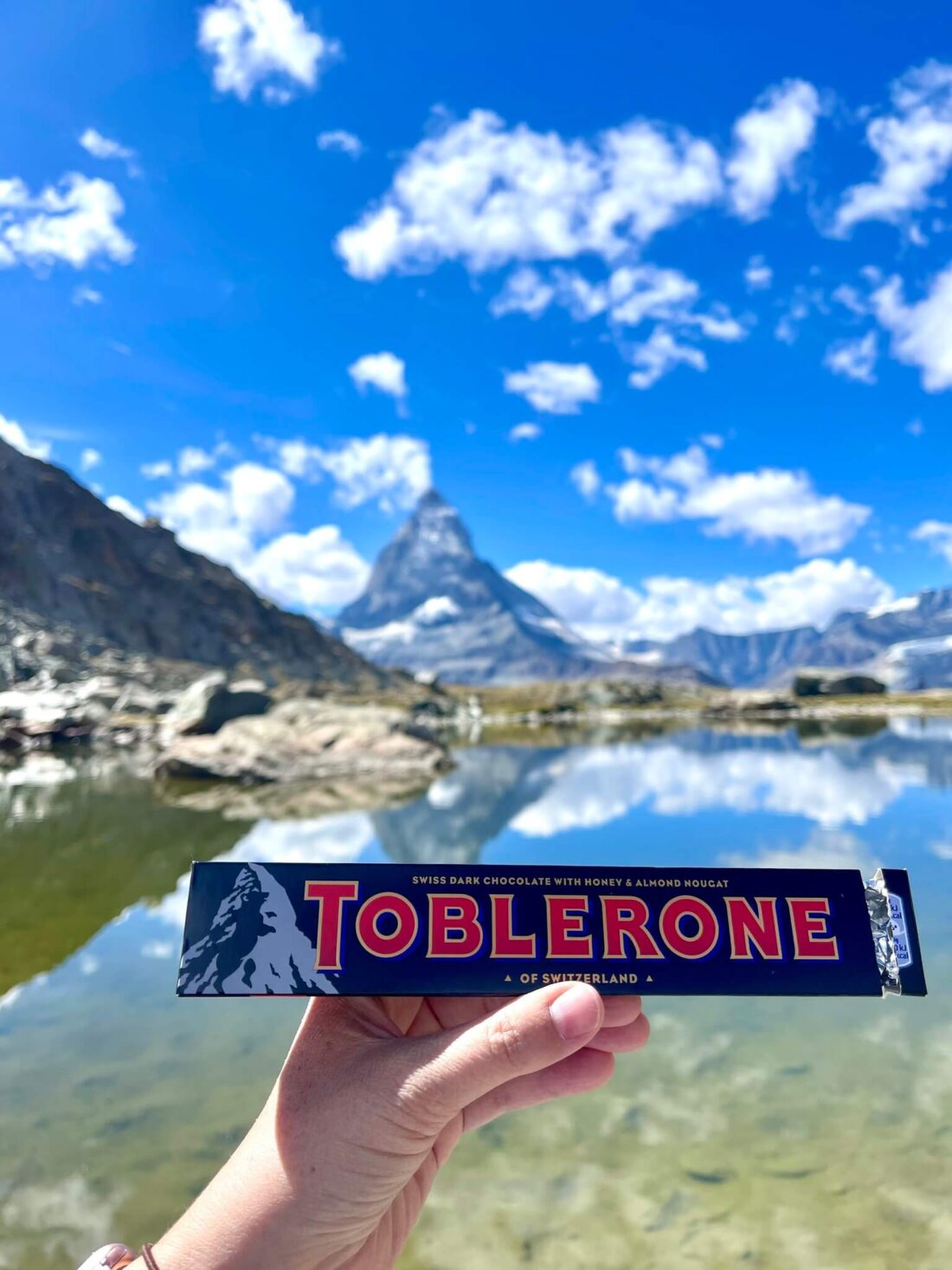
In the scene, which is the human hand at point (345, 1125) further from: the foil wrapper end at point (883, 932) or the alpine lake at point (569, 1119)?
the alpine lake at point (569, 1119)

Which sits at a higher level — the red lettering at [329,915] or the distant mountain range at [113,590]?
the distant mountain range at [113,590]

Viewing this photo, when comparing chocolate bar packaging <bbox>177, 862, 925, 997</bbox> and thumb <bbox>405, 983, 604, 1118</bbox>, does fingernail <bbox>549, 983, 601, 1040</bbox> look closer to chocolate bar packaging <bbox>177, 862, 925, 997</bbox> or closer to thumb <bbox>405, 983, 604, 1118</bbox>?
thumb <bbox>405, 983, 604, 1118</bbox>

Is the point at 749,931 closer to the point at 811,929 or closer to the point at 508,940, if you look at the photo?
the point at 811,929

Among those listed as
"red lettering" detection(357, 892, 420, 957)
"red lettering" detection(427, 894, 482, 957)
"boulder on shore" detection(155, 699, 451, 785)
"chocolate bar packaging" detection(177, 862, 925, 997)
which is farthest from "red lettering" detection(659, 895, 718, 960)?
"boulder on shore" detection(155, 699, 451, 785)

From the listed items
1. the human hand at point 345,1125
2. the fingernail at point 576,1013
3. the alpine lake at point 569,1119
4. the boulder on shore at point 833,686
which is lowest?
the alpine lake at point 569,1119

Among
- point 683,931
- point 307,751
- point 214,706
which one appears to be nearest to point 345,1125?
point 683,931

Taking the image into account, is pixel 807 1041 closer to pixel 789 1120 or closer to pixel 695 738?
pixel 789 1120

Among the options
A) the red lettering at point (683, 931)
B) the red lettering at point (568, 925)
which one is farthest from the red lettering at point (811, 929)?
the red lettering at point (568, 925)
